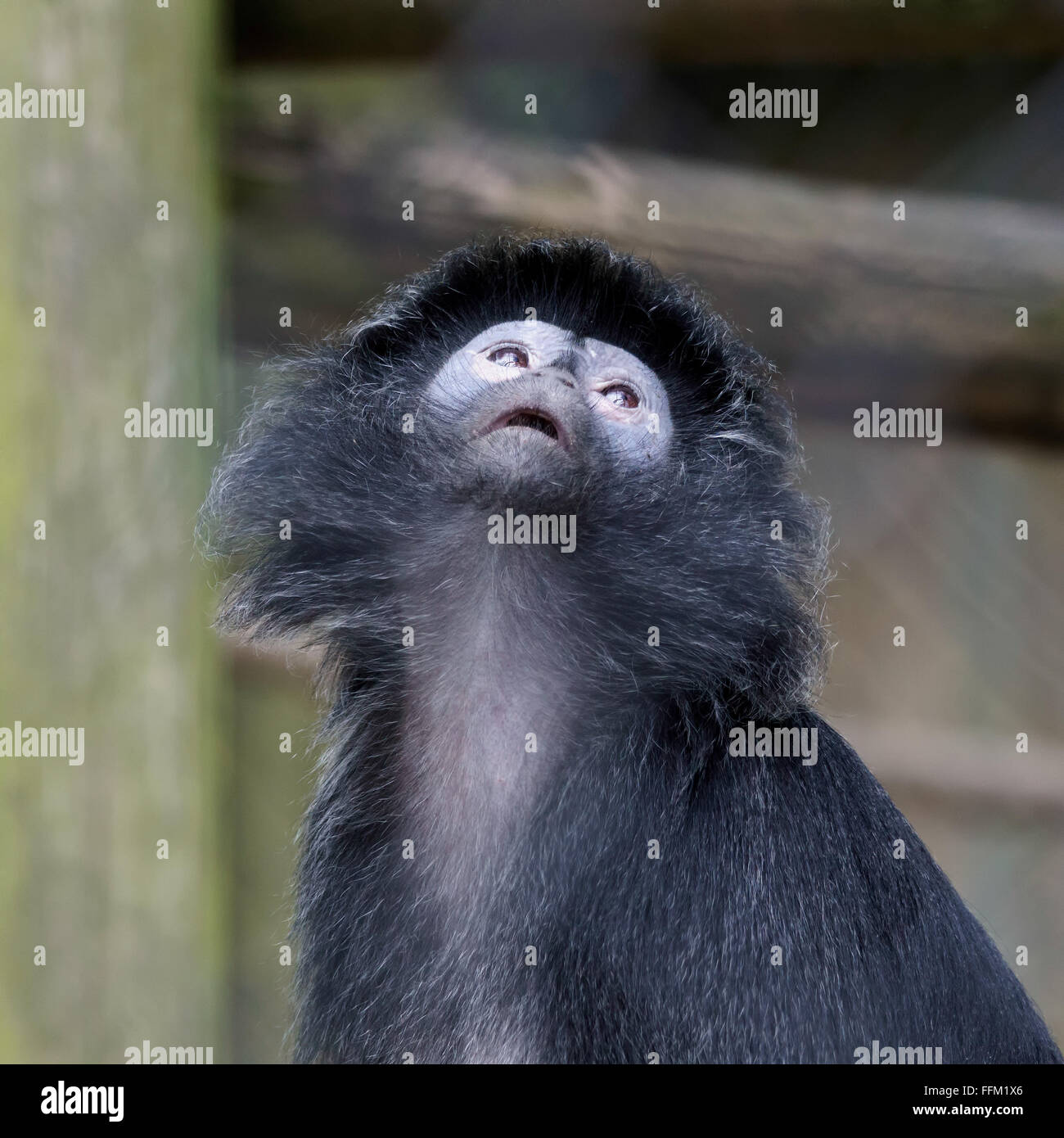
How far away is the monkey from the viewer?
211 centimetres

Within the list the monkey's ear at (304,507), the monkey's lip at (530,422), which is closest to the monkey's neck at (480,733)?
the monkey's ear at (304,507)

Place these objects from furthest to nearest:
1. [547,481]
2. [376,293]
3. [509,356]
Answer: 1. [376,293]
2. [509,356]
3. [547,481]

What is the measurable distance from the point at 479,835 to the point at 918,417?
89.5 inches

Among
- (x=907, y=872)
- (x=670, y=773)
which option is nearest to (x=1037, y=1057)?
(x=907, y=872)

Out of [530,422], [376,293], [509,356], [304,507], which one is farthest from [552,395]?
[376,293]

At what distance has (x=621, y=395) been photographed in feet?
7.64

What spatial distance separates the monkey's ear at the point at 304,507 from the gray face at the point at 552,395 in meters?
0.19

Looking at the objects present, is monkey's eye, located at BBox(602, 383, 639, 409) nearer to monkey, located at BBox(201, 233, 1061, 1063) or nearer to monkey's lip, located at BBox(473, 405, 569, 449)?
monkey, located at BBox(201, 233, 1061, 1063)

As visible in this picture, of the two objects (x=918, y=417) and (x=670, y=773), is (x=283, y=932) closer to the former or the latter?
(x=670, y=773)

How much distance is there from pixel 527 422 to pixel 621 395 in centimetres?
23

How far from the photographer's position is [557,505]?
7.11 ft

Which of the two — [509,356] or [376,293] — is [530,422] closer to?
[509,356]

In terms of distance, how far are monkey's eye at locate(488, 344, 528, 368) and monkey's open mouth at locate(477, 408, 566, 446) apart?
0.44 ft

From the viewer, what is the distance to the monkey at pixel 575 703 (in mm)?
2109
